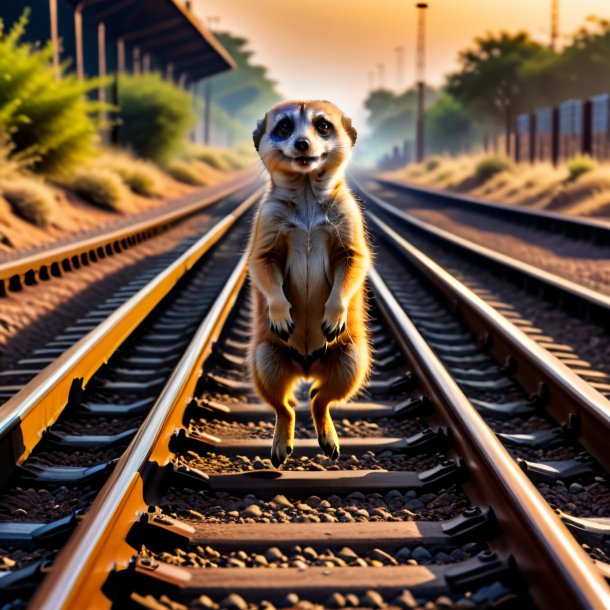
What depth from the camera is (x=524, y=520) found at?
3.30 m

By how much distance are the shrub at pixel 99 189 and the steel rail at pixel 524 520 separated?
17410 millimetres

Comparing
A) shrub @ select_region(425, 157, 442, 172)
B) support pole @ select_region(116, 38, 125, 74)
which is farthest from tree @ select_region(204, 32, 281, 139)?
support pole @ select_region(116, 38, 125, 74)

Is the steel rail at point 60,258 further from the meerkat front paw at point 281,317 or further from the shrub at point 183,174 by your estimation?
the shrub at point 183,174

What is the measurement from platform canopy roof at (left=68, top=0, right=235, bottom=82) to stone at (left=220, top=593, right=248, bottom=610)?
30.7 meters

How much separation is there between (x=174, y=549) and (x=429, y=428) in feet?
6.13

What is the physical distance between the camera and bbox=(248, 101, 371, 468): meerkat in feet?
12.0

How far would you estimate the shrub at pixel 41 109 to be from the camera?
57.3 ft

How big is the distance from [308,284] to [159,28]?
40.1 m

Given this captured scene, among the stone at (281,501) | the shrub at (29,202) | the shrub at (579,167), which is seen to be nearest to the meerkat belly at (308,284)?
the stone at (281,501)

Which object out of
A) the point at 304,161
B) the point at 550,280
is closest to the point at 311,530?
the point at 304,161

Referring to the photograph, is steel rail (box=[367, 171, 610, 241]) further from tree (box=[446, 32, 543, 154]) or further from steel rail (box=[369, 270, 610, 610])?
tree (box=[446, 32, 543, 154])

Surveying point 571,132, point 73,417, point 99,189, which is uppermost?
point 571,132

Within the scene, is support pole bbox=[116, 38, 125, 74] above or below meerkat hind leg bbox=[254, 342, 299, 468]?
above

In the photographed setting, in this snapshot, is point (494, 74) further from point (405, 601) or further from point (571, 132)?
point (405, 601)
